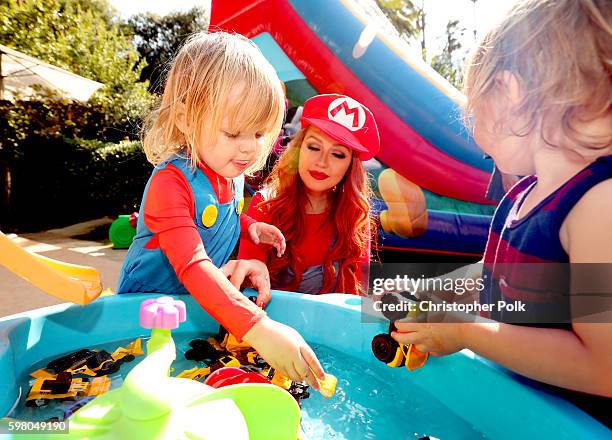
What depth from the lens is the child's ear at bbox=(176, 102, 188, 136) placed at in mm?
1157

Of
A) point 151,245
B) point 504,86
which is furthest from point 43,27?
point 504,86

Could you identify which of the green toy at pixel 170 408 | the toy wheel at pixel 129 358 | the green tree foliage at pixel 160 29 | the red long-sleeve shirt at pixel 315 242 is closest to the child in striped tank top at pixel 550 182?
the green toy at pixel 170 408

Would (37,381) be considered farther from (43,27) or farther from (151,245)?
(43,27)

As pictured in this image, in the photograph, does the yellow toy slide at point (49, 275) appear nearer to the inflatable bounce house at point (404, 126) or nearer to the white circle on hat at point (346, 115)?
the white circle on hat at point (346, 115)

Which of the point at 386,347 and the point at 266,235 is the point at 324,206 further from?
the point at 386,347

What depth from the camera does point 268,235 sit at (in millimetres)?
1450

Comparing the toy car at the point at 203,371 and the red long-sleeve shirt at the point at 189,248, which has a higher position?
the red long-sleeve shirt at the point at 189,248

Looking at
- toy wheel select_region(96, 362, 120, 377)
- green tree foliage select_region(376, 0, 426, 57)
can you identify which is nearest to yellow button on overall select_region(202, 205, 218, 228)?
toy wheel select_region(96, 362, 120, 377)

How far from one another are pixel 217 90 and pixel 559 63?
27.3 inches

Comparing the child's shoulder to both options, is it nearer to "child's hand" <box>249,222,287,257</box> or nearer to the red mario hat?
"child's hand" <box>249,222,287,257</box>

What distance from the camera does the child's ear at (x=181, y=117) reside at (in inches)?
45.6

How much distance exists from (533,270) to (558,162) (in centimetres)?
17

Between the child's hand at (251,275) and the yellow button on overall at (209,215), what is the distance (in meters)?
0.14

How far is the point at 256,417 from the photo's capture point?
2.19ft
